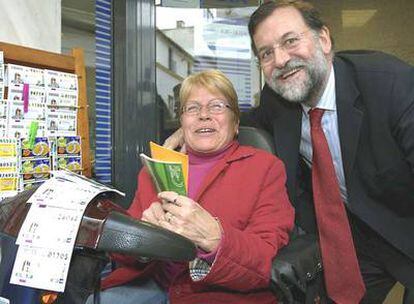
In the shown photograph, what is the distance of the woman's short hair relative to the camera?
1379 millimetres

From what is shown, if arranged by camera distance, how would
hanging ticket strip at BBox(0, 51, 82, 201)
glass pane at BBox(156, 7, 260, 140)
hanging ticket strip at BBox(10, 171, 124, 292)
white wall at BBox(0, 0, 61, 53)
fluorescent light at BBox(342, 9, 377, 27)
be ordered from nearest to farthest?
hanging ticket strip at BBox(10, 171, 124, 292), hanging ticket strip at BBox(0, 51, 82, 201), white wall at BBox(0, 0, 61, 53), glass pane at BBox(156, 7, 260, 140), fluorescent light at BBox(342, 9, 377, 27)

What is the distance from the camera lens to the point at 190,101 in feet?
4.59

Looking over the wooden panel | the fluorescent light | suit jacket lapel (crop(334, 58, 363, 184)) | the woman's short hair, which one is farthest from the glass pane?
the fluorescent light

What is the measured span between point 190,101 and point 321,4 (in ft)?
9.04

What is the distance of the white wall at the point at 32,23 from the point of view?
5.20ft

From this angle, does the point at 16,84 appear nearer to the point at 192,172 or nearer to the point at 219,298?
the point at 192,172

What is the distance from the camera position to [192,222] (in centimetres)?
99

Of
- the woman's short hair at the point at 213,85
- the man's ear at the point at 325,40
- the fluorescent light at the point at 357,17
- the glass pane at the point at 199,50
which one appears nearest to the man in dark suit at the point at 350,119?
the man's ear at the point at 325,40

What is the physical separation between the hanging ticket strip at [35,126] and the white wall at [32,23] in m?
0.16

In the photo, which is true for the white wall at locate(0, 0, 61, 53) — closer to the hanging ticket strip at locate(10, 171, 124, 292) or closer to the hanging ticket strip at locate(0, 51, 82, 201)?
the hanging ticket strip at locate(0, 51, 82, 201)

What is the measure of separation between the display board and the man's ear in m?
0.90

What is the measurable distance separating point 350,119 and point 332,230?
0.35 meters

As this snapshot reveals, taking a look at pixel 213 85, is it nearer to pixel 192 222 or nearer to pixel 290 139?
pixel 290 139

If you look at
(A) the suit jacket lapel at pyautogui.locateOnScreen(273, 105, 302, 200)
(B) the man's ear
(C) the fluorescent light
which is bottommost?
(A) the suit jacket lapel at pyautogui.locateOnScreen(273, 105, 302, 200)
